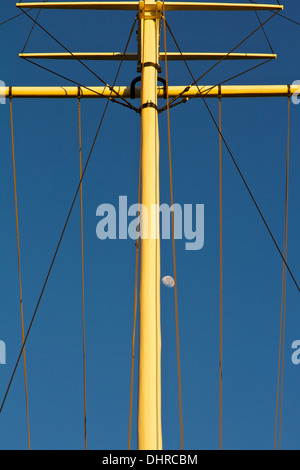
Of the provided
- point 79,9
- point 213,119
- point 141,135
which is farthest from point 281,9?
point 141,135

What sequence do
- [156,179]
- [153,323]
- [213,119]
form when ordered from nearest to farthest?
[153,323] < [156,179] < [213,119]

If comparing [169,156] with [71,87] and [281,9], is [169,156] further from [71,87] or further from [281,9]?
[281,9]

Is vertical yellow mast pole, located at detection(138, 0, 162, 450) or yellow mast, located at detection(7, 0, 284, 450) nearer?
vertical yellow mast pole, located at detection(138, 0, 162, 450)

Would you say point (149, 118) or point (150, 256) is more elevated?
point (149, 118)

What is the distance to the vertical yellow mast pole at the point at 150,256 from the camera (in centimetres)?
1026

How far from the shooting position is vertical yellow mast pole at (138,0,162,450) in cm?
1026

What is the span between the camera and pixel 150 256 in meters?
11.4

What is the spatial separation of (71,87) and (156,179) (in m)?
4.18

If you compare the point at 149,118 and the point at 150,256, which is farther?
the point at 149,118

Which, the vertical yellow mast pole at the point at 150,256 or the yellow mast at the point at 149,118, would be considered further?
the yellow mast at the point at 149,118

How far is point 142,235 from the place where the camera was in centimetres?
1155

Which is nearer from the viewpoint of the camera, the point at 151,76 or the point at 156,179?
the point at 156,179
